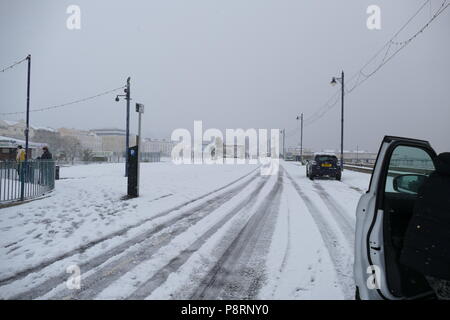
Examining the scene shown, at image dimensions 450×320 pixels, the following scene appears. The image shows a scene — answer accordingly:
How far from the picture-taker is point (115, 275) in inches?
140

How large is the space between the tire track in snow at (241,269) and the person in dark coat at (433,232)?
175 cm

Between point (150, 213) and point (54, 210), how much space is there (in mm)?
2852

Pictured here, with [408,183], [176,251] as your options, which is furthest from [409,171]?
[176,251]

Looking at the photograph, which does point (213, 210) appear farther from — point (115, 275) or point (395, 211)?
point (395, 211)

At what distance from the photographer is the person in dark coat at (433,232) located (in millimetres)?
2051

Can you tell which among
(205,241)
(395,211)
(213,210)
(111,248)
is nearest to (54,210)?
(111,248)

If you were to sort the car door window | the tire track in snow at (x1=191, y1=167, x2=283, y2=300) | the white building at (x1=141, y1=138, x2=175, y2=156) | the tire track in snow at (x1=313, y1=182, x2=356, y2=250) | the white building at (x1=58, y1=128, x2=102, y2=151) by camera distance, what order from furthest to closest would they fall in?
the white building at (x1=141, y1=138, x2=175, y2=156) < the white building at (x1=58, y1=128, x2=102, y2=151) < the tire track in snow at (x1=313, y1=182, x2=356, y2=250) < the tire track in snow at (x1=191, y1=167, x2=283, y2=300) < the car door window

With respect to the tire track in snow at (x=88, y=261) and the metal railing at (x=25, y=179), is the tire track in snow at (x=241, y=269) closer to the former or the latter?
the tire track in snow at (x=88, y=261)

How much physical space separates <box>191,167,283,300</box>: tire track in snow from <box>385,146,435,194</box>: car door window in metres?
2.07

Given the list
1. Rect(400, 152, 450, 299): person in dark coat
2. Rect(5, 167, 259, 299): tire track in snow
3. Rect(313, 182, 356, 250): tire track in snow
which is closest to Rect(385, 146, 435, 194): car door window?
Rect(400, 152, 450, 299): person in dark coat

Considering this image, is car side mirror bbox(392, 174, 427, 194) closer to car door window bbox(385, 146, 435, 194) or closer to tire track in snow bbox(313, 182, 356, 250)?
car door window bbox(385, 146, 435, 194)

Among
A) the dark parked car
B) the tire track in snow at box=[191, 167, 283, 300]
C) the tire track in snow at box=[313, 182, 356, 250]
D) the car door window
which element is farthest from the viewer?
the dark parked car

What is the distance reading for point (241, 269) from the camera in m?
3.81

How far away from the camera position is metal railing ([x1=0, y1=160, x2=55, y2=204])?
28.0ft
